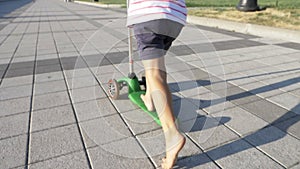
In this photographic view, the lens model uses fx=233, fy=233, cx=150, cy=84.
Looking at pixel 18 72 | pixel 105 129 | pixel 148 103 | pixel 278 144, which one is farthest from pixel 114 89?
pixel 18 72

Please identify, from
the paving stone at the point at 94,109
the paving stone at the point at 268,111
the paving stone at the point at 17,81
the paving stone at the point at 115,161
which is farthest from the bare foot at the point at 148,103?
the paving stone at the point at 17,81

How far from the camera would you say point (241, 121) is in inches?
102

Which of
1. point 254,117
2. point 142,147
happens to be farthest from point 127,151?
point 254,117

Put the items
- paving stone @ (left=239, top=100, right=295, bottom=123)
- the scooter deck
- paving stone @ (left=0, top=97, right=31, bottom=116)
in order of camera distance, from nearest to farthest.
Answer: the scooter deck
paving stone @ (left=239, top=100, right=295, bottom=123)
paving stone @ (left=0, top=97, right=31, bottom=116)

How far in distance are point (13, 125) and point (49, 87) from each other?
3.59ft

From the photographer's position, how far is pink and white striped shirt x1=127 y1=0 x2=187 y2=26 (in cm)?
167

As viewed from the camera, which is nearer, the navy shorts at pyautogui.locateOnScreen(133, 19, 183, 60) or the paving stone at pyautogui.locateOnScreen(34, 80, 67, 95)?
the navy shorts at pyautogui.locateOnScreen(133, 19, 183, 60)

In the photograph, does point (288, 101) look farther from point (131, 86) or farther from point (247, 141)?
point (131, 86)

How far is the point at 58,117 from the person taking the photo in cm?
271

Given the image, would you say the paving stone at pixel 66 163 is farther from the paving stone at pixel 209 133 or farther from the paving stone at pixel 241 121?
the paving stone at pixel 241 121

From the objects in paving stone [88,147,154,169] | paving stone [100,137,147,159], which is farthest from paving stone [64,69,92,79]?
paving stone [88,147,154,169]

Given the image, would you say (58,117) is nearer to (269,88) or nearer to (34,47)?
(269,88)

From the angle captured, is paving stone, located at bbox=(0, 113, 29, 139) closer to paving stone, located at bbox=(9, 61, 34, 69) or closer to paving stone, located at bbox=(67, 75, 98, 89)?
paving stone, located at bbox=(67, 75, 98, 89)

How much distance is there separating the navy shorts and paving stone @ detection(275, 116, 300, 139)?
5.31ft
